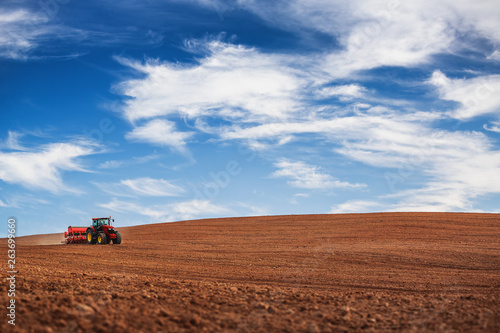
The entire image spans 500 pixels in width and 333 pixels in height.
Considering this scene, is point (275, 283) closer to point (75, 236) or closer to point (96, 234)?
point (96, 234)

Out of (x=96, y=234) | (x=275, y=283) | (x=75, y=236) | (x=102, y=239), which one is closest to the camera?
(x=275, y=283)

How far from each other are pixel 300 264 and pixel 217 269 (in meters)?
4.13

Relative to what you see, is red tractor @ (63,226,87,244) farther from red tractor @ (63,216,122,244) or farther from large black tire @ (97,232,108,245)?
large black tire @ (97,232,108,245)

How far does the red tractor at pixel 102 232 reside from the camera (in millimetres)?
28977

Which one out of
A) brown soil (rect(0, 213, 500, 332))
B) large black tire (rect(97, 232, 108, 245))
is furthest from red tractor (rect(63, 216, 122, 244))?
brown soil (rect(0, 213, 500, 332))

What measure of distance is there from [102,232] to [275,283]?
61.7ft

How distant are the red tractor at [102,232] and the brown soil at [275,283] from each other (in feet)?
6.00

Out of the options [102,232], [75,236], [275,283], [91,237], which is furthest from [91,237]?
[275,283]

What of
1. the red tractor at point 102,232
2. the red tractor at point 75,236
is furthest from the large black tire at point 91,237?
the red tractor at point 75,236

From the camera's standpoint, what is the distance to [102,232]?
96.2 ft

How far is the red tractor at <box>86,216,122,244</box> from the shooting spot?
95.1 feet

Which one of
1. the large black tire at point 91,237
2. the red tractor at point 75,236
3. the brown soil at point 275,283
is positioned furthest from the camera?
the red tractor at point 75,236

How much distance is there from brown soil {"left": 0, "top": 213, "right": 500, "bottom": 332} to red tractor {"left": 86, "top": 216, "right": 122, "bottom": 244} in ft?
6.00

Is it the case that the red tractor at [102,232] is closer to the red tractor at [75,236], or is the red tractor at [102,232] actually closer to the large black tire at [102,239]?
the large black tire at [102,239]
